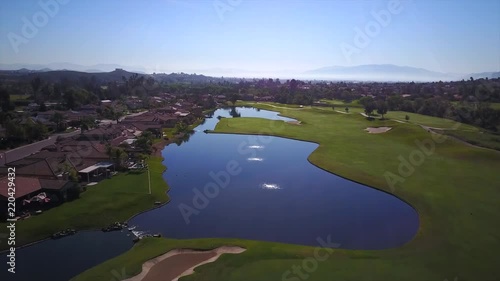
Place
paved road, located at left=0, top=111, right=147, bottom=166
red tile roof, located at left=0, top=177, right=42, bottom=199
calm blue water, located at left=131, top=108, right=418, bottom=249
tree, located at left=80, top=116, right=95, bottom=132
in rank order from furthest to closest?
1. tree, located at left=80, top=116, right=95, bottom=132
2. paved road, located at left=0, top=111, right=147, bottom=166
3. red tile roof, located at left=0, top=177, right=42, bottom=199
4. calm blue water, located at left=131, top=108, right=418, bottom=249

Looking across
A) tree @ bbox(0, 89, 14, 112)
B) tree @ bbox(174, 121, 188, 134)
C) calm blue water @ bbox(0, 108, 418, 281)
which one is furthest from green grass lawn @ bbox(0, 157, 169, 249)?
tree @ bbox(0, 89, 14, 112)

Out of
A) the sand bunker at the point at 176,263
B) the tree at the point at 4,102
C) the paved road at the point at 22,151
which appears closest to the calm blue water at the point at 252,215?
the sand bunker at the point at 176,263

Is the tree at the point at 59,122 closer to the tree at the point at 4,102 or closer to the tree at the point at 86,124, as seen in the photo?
the tree at the point at 86,124

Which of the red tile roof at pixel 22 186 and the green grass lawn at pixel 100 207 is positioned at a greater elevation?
the red tile roof at pixel 22 186

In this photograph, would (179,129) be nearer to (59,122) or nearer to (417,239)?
(59,122)

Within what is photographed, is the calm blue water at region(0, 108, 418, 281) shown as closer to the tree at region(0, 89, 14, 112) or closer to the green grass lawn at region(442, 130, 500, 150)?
the green grass lawn at region(442, 130, 500, 150)

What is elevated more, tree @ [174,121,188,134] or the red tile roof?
the red tile roof
